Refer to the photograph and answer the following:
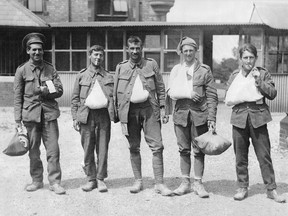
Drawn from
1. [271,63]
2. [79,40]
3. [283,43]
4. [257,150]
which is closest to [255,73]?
[257,150]

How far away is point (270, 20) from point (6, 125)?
10509 mm

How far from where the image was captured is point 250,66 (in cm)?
546

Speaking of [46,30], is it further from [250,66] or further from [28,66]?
[250,66]

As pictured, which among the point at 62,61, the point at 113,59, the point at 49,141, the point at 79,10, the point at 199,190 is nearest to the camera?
the point at 199,190

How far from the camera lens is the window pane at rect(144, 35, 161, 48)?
59.9 ft

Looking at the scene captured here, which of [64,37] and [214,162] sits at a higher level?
[64,37]

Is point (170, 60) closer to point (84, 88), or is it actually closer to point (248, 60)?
point (84, 88)

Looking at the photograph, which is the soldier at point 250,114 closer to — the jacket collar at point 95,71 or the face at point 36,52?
the jacket collar at point 95,71

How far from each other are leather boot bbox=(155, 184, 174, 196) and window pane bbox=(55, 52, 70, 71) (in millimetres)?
13505

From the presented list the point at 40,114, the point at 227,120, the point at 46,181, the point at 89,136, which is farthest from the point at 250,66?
the point at 227,120

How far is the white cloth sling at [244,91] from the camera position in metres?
5.41

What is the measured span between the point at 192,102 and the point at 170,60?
12627mm

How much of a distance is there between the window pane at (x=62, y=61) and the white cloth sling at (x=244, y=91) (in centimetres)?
1386

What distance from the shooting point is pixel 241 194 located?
18.1ft
